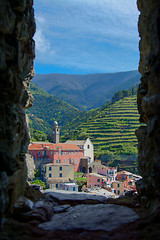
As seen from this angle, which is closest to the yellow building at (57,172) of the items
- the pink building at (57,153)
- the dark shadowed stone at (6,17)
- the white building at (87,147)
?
the pink building at (57,153)

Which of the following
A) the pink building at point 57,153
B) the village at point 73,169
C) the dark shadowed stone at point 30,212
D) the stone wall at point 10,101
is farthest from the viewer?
the pink building at point 57,153

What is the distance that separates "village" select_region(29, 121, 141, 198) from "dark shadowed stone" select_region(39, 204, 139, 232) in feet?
100

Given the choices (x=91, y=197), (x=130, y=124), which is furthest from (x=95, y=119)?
(x=91, y=197)

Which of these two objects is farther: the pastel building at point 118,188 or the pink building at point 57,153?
the pink building at point 57,153

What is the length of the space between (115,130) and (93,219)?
79502 millimetres

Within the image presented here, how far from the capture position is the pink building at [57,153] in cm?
5519

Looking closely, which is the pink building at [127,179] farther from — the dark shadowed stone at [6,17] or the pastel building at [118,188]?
the dark shadowed stone at [6,17]

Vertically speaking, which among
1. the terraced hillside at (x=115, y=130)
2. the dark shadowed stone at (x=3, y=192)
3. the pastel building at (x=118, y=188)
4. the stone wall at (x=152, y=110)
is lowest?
the pastel building at (x=118, y=188)

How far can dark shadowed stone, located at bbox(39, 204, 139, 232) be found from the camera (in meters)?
6.97

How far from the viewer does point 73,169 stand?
49719 millimetres

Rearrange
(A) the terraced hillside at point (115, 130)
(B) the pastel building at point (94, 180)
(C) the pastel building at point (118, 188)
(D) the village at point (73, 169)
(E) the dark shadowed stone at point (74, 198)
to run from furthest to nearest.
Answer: (A) the terraced hillside at point (115, 130)
(B) the pastel building at point (94, 180)
(D) the village at point (73, 169)
(C) the pastel building at point (118, 188)
(E) the dark shadowed stone at point (74, 198)

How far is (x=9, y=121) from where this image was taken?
7465mm

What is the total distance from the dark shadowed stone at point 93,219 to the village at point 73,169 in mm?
30629

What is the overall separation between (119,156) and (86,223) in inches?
2417
